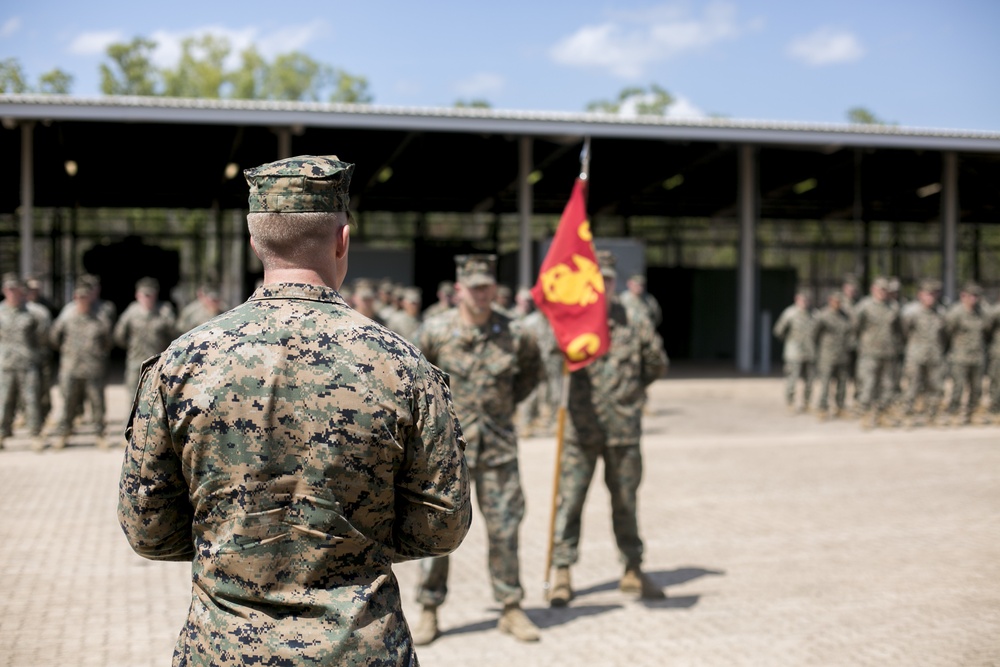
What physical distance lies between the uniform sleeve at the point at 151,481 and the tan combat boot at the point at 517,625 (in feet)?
10.9

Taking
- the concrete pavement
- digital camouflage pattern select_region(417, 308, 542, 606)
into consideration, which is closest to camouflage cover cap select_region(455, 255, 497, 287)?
digital camouflage pattern select_region(417, 308, 542, 606)

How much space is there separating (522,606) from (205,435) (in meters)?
4.25

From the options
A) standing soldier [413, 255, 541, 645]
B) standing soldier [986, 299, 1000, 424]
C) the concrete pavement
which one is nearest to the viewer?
the concrete pavement

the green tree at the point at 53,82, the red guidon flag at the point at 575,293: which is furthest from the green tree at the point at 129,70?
the red guidon flag at the point at 575,293

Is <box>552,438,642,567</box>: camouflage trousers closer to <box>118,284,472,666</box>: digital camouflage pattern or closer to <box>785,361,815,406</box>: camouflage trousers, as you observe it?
<box>118,284,472,666</box>: digital camouflage pattern

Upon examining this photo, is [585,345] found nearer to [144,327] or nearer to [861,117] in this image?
[144,327]

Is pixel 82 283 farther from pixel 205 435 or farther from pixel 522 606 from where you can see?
pixel 205 435

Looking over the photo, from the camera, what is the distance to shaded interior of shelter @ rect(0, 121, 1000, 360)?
896 inches

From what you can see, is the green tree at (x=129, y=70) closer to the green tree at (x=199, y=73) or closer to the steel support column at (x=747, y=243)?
the green tree at (x=199, y=73)

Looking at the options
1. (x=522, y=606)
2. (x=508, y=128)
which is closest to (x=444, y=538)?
(x=522, y=606)

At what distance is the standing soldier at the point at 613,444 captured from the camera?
617 centimetres

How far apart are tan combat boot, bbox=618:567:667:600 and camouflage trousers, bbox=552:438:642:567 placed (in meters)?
0.06

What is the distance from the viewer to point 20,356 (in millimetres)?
11898

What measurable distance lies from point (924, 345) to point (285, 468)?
47.1 feet
